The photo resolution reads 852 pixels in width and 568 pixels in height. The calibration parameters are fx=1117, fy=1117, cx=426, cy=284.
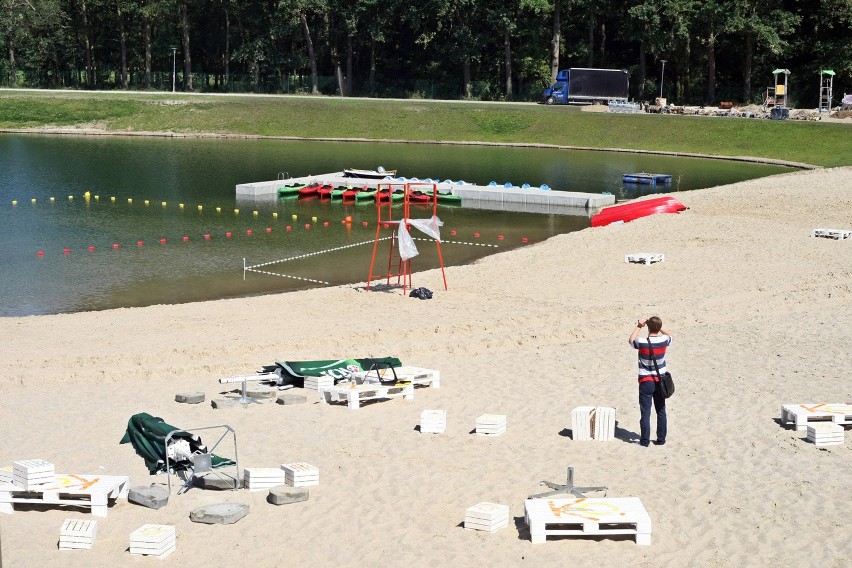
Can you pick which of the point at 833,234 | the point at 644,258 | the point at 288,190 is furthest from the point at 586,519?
the point at 288,190

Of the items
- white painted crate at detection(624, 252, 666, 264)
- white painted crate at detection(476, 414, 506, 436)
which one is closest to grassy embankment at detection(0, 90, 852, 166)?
white painted crate at detection(624, 252, 666, 264)

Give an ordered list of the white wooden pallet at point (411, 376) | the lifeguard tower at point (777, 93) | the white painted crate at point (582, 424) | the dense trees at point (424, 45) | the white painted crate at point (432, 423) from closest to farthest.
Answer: the white painted crate at point (582, 424), the white painted crate at point (432, 423), the white wooden pallet at point (411, 376), the lifeguard tower at point (777, 93), the dense trees at point (424, 45)

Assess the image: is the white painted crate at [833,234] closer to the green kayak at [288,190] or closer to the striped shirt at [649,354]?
the striped shirt at [649,354]

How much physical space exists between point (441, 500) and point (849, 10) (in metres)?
84.9

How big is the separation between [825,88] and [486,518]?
275 feet

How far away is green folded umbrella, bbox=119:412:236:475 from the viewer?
15.6m

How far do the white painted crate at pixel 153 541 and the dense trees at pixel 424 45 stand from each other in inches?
3278

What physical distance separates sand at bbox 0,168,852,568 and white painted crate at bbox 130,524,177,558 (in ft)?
0.55

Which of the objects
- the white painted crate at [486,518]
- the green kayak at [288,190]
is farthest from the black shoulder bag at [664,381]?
the green kayak at [288,190]

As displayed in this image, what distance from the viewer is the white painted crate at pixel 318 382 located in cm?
1962

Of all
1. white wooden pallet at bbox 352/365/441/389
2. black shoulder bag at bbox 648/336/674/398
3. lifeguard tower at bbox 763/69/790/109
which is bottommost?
white wooden pallet at bbox 352/365/441/389

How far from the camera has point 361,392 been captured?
18781 mm

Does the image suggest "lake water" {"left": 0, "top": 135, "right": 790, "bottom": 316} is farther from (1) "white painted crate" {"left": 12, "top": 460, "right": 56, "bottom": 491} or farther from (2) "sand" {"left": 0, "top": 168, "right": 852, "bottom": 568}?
(1) "white painted crate" {"left": 12, "top": 460, "right": 56, "bottom": 491}

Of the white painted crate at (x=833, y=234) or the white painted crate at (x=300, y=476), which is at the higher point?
the white painted crate at (x=833, y=234)
